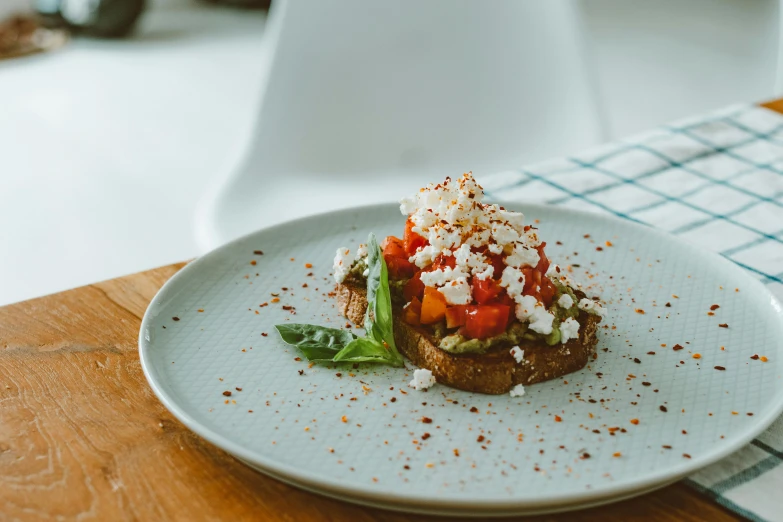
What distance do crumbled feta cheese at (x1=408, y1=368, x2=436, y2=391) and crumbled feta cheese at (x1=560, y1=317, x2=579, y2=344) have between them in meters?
0.23

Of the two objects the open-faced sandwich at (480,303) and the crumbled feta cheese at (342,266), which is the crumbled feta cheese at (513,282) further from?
the crumbled feta cheese at (342,266)

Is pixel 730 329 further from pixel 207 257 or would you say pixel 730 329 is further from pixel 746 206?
pixel 207 257

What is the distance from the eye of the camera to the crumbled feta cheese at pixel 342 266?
1.51 metres

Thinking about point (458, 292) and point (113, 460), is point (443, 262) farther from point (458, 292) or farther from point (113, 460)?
point (113, 460)

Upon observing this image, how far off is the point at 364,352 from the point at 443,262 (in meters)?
0.20

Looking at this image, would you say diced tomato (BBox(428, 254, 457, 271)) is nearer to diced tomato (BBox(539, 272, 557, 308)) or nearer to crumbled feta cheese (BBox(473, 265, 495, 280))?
crumbled feta cheese (BBox(473, 265, 495, 280))

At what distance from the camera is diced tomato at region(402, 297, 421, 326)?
1401mm

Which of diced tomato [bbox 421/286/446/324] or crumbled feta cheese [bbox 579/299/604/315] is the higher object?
diced tomato [bbox 421/286/446/324]

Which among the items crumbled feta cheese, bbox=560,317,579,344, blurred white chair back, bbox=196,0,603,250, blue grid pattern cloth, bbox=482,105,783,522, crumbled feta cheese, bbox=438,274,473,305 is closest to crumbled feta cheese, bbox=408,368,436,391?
crumbled feta cheese, bbox=438,274,473,305

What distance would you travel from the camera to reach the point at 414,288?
1455mm

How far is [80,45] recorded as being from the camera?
721 cm

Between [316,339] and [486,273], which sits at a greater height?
[486,273]

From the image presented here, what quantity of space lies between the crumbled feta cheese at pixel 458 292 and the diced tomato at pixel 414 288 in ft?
0.37

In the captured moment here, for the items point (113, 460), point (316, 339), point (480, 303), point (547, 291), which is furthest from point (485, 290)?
point (113, 460)
